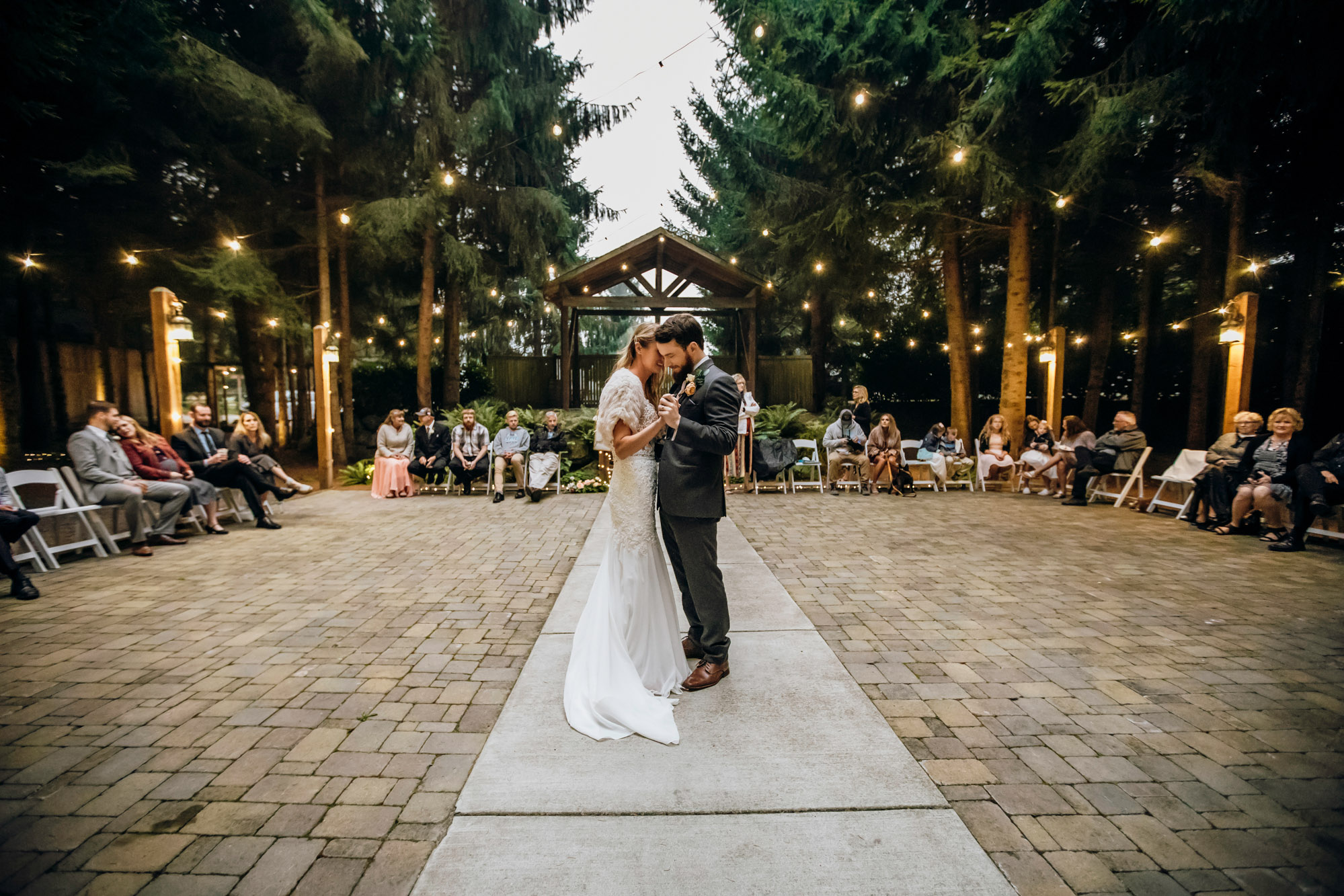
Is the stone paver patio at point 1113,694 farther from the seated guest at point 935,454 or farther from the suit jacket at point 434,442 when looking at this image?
the suit jacket at point 434,442

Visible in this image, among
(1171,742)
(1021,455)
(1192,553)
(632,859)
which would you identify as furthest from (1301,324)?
(632,859)

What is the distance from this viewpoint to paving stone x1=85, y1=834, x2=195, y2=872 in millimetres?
1812

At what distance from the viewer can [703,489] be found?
2.93 metres

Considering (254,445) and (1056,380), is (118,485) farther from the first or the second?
(1056,380)

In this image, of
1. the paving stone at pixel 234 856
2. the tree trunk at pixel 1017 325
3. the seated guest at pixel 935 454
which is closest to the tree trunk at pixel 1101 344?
the tree trunk at pixel 1017 325

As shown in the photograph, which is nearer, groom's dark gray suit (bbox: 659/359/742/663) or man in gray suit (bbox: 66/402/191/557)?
groom's dark gray suit (bbox: 659/359/742/663)

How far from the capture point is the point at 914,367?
18.2 metres

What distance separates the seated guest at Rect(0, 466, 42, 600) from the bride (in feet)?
16.0

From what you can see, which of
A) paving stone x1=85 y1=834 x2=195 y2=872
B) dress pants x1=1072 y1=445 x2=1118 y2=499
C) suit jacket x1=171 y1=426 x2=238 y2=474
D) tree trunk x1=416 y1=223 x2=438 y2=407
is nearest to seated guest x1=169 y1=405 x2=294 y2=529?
suit jacket x1=171 y1=426 x2=238 y2=474

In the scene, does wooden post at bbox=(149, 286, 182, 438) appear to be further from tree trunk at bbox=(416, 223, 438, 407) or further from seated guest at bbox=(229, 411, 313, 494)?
tree trunk at bbox=(416, 223, 438, 407)

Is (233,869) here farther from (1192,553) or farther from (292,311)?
(292,311)

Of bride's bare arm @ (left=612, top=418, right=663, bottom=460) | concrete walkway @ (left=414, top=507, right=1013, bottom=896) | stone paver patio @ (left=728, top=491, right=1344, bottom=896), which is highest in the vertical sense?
bride's bare arm @ (left=612, top=418, right=663, bottom=460)

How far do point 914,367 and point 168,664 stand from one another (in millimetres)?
18834

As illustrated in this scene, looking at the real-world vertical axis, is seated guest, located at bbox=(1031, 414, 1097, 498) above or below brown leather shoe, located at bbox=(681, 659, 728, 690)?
above
